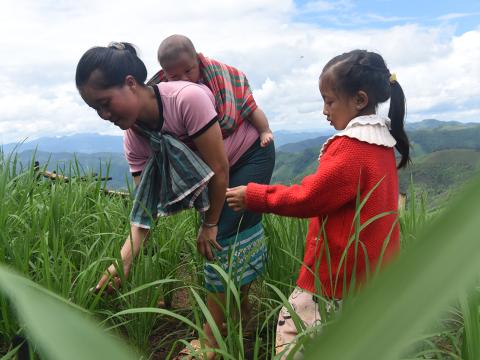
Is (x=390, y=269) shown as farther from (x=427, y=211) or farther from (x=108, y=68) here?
(x=427, y=211)

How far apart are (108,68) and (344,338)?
1.66 metres

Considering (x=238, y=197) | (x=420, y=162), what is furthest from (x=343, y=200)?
Answer: (x=420, y=162)

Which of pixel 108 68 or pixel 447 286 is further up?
pixel 108 68

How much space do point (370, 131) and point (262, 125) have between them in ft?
2.51

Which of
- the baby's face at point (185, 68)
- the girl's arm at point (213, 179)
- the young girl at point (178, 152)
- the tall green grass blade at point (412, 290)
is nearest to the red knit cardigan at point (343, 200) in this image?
the young girl at point (178, 152)

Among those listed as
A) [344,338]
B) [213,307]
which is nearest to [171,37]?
[213,307]

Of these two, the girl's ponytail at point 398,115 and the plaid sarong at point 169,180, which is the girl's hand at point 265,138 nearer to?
the plaid sarong at point 169,180

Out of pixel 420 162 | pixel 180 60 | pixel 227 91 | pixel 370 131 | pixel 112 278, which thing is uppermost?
pixel 180 60

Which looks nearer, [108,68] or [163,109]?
[108,68]

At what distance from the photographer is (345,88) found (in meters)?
1.51

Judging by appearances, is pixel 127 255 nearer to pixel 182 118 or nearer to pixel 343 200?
pixel 182 118

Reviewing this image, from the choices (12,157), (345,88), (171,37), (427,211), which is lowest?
(427,211)

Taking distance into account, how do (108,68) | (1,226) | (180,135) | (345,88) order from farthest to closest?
1. (180,135)
2. (1,226)
3. (108,68)
4. (345,88)

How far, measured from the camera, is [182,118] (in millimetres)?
1863
